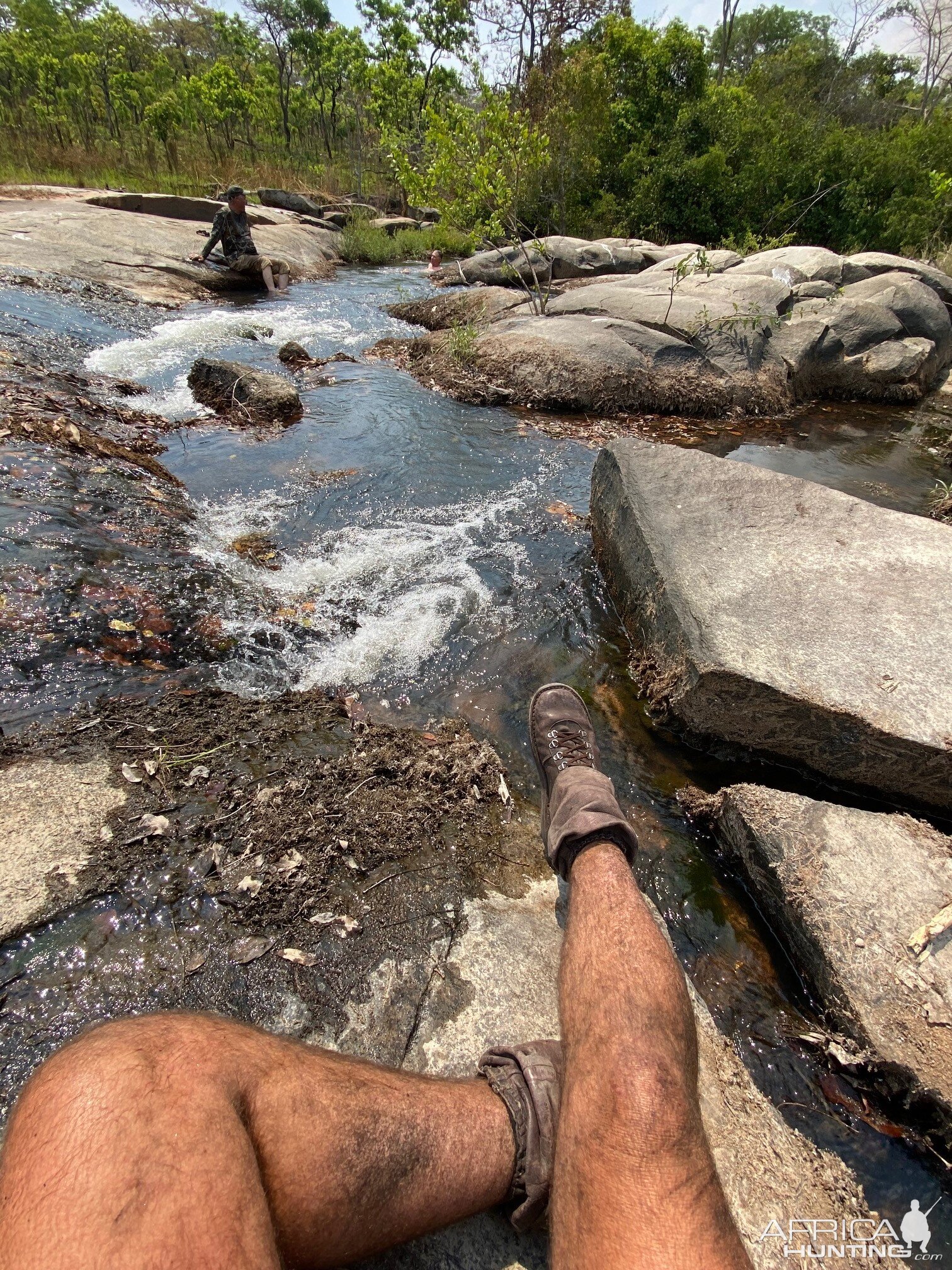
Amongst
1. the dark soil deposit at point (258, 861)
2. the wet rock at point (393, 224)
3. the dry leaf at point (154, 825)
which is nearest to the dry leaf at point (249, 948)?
the dark soil deposit at point (258, 861)

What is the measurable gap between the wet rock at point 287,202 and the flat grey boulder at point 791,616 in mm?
21159

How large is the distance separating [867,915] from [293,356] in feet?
28.1

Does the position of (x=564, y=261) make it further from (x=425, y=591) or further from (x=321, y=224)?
(x=425, y=591)

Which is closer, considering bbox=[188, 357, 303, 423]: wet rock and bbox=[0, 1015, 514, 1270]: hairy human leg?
bbox=[0, 1015, 514, 1270]: hairy human leg

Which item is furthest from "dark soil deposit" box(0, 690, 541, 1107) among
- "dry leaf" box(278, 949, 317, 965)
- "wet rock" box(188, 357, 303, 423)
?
"wet rock" box(188, 357, 303, 423)

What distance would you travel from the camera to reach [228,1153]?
45.4 inches

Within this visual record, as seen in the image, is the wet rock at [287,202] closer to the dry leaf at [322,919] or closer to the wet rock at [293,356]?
the wet rock at [293,356]

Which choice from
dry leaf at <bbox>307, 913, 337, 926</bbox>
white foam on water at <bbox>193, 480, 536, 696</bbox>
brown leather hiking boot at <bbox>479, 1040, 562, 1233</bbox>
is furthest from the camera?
white foam on water at <bbox>193, 480, 536, 696</bbox>

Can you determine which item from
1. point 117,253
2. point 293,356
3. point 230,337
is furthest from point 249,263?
point 293,356

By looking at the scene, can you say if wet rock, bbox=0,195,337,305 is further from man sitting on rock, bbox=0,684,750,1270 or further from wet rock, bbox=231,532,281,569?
man sitting on rock, bbox=0,684,750,1270

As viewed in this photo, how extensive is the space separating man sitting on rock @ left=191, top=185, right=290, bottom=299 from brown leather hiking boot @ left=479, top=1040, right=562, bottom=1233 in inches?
531

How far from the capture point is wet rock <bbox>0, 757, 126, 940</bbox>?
73.5 inches

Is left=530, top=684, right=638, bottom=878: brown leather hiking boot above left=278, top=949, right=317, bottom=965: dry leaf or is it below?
above

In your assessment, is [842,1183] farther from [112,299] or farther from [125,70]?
[125,70]
